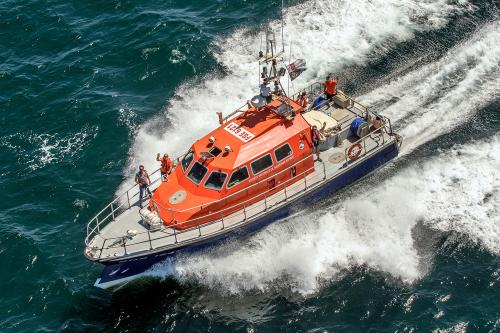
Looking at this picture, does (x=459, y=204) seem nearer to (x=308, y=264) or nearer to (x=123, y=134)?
(x=308, y=264)

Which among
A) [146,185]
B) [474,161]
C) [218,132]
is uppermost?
[218,132]

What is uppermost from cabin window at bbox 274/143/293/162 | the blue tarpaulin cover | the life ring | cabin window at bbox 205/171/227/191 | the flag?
the flag

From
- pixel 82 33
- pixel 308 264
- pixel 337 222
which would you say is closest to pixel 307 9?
pixel 82 33

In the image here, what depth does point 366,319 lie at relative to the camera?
19703 millimetres

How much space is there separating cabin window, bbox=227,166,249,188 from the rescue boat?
4 cm

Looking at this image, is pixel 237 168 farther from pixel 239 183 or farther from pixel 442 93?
pixel 442 93

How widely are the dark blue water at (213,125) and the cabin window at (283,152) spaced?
2.58 m

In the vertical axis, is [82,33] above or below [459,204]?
above

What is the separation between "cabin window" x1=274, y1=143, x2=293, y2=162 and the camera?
21.7m

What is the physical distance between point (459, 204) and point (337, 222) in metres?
4.73

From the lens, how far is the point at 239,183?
21141 mm

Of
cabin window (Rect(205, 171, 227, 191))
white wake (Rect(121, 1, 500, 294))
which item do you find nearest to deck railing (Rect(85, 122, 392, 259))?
cabin window (Rect(205, 171, 227, 191))

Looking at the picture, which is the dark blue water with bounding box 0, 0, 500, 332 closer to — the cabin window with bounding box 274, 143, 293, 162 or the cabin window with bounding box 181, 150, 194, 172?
the cabin window with bounding box 274, 143, 293, 162

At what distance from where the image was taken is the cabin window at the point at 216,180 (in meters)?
21.0
